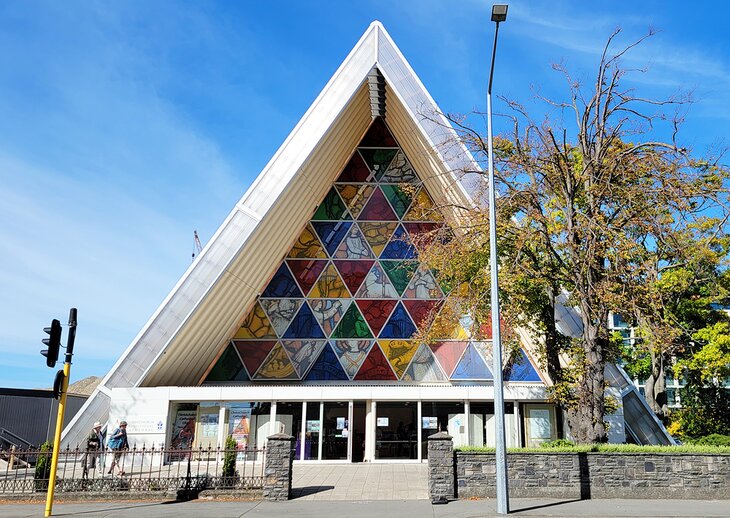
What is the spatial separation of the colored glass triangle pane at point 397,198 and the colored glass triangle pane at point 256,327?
22.0 ft

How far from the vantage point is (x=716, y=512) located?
9.93 m

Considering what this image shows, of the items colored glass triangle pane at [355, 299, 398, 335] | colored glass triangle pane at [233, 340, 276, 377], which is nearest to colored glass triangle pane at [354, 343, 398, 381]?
colored glass triangle pane at [355, 299, 398, 335]

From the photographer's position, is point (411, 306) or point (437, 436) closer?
point (437, 436)

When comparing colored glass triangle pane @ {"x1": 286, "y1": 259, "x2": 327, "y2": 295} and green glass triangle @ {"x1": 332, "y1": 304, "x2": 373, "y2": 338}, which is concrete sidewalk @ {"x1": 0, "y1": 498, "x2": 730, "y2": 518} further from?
colored glass triangle pane @ {"x1": 286, "y1": 259, "x2": 327, "y2": 295}

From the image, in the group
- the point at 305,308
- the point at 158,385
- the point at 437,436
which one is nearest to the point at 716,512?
the point at 437,436

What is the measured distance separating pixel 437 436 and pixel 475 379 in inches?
379

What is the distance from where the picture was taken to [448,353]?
70.8 feet

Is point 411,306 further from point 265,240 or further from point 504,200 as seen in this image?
point 504,200

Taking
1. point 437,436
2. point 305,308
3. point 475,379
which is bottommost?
point 437,436

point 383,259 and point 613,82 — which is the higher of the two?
point 613,82

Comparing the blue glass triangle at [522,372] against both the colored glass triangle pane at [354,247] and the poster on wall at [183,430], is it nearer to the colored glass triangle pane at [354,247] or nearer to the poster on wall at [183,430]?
the colored glass triangle pane at [354,247]

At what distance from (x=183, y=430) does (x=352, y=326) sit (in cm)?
697

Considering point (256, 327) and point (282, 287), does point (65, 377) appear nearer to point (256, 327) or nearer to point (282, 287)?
point (256, 327)

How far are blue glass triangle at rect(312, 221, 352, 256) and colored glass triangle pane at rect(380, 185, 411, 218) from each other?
193 centimetres
